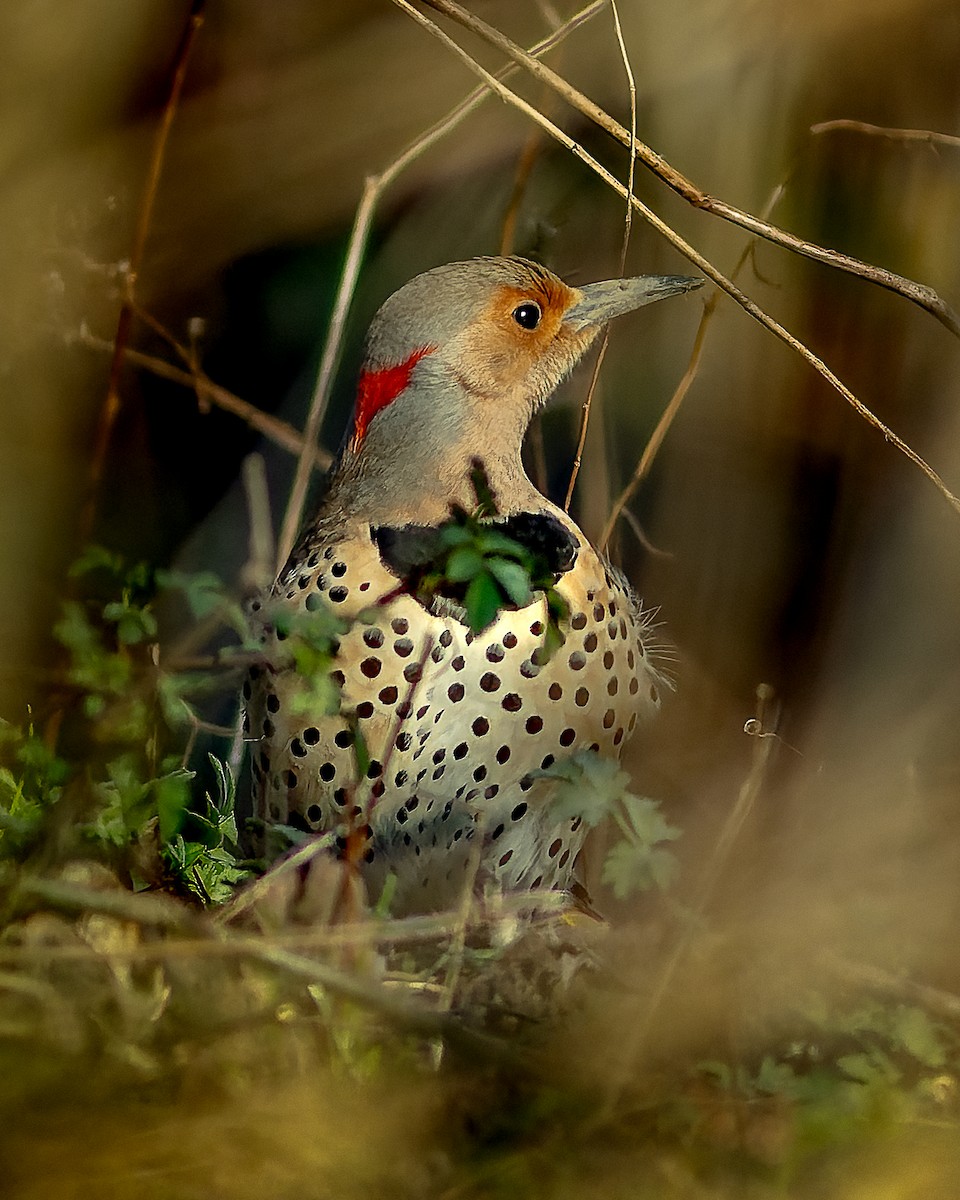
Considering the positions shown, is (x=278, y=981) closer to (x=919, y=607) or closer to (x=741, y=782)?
(x=741, y=782)

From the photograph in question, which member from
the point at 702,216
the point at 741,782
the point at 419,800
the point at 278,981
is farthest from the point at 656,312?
the point at 278,981

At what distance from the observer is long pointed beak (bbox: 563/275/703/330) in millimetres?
2012

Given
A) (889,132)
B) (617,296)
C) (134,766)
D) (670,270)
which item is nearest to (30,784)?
(134,766)

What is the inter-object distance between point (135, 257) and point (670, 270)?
90 cm

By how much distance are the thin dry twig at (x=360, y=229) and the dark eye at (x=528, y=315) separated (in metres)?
0.27

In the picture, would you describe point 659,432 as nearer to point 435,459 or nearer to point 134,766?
point 435,459

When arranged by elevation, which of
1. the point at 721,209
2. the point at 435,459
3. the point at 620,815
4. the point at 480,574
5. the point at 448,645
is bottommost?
the point at 620,815

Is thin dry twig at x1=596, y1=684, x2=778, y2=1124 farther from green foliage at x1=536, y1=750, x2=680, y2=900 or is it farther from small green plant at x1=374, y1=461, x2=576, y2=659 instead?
small green plant at x1=374, y1=461, x2=576, y2=659

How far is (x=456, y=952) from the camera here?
5.23 ft

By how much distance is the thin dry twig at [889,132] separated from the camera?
205 cm

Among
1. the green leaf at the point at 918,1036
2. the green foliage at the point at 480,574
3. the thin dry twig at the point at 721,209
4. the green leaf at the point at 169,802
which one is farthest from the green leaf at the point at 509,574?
the green leaf at the point at 918,1036

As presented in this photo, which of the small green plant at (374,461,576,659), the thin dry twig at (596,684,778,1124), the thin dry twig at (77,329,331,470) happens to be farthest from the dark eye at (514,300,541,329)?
the thin dry twig at (596,684,778,1124)

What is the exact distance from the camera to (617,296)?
2059 millimetres

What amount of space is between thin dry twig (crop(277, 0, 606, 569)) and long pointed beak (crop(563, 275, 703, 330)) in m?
0.32
